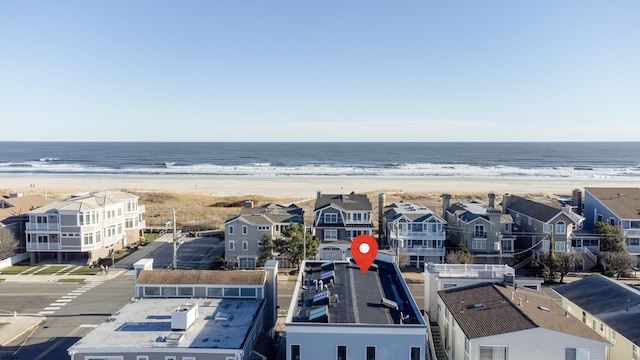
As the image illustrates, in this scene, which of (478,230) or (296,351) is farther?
(478,230)

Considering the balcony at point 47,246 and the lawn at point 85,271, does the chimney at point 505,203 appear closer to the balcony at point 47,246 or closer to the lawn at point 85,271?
the lawn at point 85,271

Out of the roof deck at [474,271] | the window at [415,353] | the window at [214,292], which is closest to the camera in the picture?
the window at [415,353]

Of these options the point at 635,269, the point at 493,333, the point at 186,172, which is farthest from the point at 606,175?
the point at 493,333

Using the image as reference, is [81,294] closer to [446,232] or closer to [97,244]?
[97,244]

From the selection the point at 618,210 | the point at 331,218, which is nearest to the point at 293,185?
the point at 331,218

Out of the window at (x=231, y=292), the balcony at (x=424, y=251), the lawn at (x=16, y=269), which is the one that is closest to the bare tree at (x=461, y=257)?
the balcony at (x=424, y=251)

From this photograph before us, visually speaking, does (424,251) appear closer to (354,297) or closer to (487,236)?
(487,236)
